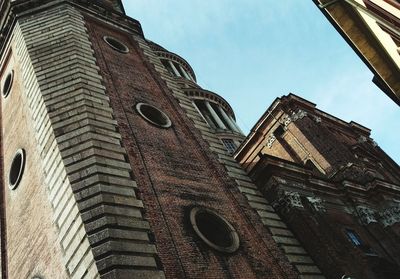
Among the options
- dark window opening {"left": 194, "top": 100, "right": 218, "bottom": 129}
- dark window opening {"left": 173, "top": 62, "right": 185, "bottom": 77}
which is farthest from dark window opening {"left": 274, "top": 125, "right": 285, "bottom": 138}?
dark window opening {"left": 173, "top": 62, "right": 185, "bottom": 77}

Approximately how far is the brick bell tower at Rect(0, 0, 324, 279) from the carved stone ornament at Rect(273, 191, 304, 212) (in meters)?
1.76

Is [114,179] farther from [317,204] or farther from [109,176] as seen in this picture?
[317,204]

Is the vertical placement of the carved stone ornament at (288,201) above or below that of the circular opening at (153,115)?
below

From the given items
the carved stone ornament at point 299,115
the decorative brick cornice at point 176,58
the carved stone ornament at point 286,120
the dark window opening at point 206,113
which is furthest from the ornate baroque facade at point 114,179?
the decorative brick cornice at point 176,58

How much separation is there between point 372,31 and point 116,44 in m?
10.8

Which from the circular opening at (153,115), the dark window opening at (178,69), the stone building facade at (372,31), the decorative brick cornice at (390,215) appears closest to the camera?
the stone building facade at (372,31)

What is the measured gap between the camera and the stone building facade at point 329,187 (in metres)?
13.6

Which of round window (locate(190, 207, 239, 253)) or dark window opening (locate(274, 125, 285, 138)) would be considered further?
dark window opening (locate(274, 125, 285, 138))

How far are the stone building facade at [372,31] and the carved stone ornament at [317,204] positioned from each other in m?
6.33

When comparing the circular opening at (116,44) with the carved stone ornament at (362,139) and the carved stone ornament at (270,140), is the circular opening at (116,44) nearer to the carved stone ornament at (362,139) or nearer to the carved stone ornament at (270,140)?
the carved stone ornament at (270,140)

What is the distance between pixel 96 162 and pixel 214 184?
348cm

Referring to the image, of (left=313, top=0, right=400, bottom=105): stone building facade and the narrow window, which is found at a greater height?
the narrow window

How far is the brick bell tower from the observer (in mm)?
8523

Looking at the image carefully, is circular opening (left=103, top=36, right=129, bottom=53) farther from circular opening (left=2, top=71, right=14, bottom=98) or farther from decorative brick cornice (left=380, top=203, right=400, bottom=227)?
decorative brick cornice (left=380, top=203, right=400, bottom=227)
